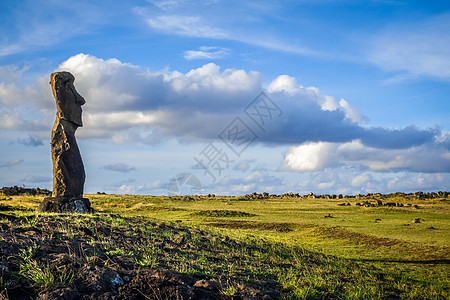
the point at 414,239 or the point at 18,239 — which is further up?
the point at 18,239

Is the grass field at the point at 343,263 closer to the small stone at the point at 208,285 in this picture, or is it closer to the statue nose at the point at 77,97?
the small stone at the point at 208,285

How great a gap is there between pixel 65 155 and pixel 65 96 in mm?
3241

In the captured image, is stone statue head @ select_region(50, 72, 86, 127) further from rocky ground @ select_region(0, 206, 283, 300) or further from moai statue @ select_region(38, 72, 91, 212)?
rocky ground @ select_region(0, 206, 283, 300)

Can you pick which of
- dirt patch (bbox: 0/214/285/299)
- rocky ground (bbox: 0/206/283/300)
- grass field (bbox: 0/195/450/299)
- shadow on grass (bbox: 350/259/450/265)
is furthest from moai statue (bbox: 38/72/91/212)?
shadow on grass (bbox: 350/259/450/265)

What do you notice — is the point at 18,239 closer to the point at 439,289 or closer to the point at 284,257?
the point at 284,257

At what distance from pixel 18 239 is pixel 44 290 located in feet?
9.93

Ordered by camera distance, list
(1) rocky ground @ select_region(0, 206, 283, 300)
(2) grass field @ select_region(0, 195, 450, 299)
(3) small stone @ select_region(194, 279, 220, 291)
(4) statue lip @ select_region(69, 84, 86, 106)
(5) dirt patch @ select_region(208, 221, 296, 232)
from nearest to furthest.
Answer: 1. (1) rocky ground @ select_region(0, 206, 283, 300)
2. (3) small stone @ select_region(194, 279, 220, 291)
3. (2) grass field @ select_region(0, 195, 450, 299)
4. (4) statue lip @ select_region(69, 84, 86, 106)
5. (5) dirt patch @ select_region(208, 221, 296, 232)

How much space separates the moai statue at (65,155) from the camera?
66.1 feet

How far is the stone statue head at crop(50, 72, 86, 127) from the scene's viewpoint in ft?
68.2

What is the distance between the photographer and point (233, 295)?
6.77 m

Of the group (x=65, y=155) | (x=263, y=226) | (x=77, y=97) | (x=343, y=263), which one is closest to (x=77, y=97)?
(x=77, y=97)

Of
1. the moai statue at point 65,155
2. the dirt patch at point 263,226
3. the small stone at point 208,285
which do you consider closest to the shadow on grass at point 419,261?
the small stone at point 208,285

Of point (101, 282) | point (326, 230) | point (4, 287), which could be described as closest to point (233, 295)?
point (101, 282)

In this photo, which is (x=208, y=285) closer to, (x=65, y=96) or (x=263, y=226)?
(x=65, y=96)
